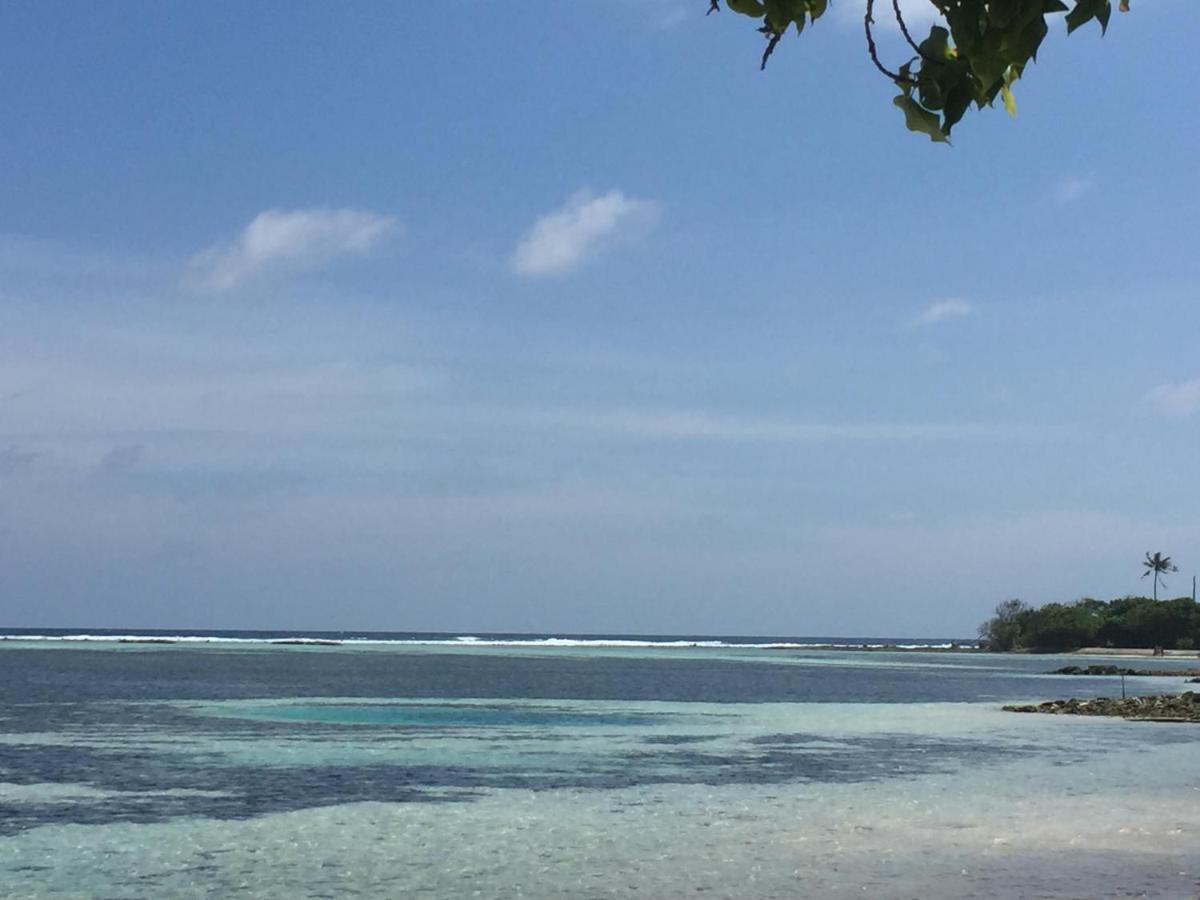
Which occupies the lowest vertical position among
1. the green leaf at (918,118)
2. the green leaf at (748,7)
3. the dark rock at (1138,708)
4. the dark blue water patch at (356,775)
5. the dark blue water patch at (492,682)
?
the dark blue water patch at (492,682)

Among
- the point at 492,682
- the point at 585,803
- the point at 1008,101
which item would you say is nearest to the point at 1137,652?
the point at 492,682

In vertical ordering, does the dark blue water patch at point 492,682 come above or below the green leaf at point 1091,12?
below

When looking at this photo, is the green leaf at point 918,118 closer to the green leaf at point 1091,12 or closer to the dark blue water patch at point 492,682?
the green leaf at point 1091,12

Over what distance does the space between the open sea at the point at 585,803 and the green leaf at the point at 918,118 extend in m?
18.0

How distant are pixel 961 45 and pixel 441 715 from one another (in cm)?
5792

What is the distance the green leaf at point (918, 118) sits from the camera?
4.50 metres

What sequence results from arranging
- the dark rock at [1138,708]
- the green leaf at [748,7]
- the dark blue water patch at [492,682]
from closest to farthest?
the green leaf at [748,7] → the dark rock at [1138,708] → the dark blue water patch at [492,682]

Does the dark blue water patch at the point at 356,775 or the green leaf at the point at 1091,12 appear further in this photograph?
the dark blue water patch at the point at 356,775

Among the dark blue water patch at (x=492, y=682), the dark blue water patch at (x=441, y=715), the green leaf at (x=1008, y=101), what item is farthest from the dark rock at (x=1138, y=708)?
the green leaf at (x=1008, y=101)

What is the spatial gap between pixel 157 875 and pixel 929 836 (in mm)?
14202

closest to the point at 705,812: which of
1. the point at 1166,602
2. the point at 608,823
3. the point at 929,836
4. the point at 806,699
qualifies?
the point at 608,823

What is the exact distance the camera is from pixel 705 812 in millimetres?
29359

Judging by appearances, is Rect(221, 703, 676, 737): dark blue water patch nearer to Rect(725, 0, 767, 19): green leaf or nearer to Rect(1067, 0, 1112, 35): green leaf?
Rect(725, 0, 767, 19): green leaf

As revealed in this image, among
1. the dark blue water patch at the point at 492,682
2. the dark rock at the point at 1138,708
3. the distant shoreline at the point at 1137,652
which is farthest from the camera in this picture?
the distant shoreline at the point at 1137,652
